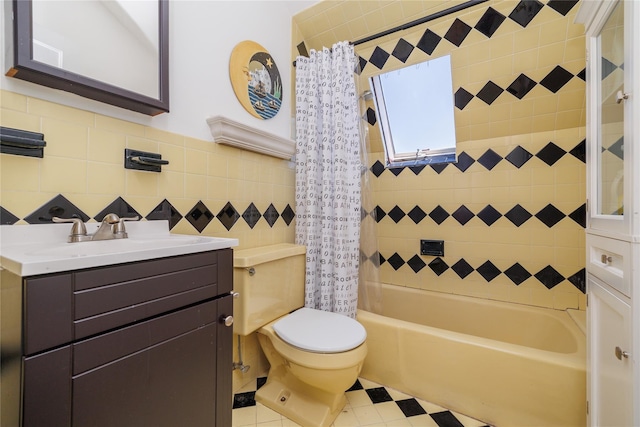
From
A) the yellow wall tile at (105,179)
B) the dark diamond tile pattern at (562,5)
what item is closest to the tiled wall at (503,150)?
the dark diamond tile pattern at (562,5)

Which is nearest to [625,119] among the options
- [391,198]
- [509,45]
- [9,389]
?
[509,45]

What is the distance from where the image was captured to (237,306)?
4.21 feet

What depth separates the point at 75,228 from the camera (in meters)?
0.88

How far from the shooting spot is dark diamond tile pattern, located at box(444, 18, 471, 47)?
1.63 m

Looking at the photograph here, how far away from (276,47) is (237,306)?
1686 millimetres

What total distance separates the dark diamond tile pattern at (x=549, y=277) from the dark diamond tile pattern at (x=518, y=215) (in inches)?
12.8

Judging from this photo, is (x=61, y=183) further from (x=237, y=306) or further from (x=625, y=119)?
(x=625, y=119)

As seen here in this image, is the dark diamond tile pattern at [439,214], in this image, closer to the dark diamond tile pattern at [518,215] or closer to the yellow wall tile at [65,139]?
the dark diamond tile pattern at [518,215]

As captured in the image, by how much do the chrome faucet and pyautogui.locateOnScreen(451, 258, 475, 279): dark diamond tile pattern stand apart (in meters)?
2.04

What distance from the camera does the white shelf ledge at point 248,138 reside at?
1350mm

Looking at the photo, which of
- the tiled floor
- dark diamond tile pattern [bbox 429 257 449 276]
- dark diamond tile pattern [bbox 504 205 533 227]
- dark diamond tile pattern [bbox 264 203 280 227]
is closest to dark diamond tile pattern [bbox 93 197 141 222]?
dark diamond tile pattern [bbox 264 203 280 227]

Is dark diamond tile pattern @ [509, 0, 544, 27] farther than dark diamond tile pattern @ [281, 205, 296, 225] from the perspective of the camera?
No

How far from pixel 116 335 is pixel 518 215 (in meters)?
2.19

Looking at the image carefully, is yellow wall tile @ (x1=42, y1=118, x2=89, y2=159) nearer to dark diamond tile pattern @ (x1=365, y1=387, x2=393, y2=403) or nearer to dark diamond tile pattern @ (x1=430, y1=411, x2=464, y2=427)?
dark diamond tile pattern @ (x1=365, y1=387, x2=393, y2=403)
